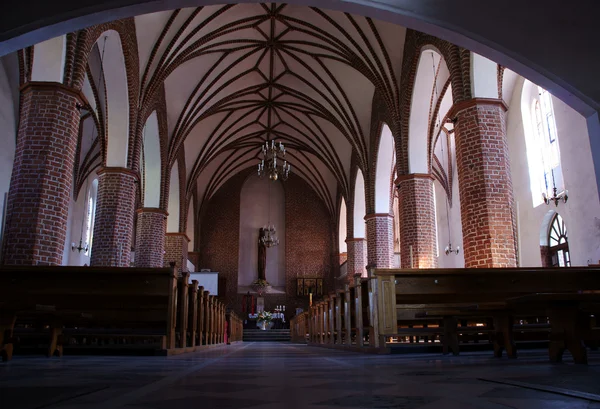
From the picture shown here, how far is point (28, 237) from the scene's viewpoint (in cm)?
818

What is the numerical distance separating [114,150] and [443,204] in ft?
50.9

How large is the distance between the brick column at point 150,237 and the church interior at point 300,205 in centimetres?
7

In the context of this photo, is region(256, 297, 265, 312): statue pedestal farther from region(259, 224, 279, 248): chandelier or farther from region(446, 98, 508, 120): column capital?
region(446, 98, 508, 120): column capital

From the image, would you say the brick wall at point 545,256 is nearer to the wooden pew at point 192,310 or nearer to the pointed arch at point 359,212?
the pointed arch at point 359,212

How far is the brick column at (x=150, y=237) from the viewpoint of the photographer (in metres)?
16.4

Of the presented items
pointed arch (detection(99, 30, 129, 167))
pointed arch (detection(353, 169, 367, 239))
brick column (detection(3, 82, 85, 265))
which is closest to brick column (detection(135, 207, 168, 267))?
pointed arch (detection(99, 30, 129, 167))

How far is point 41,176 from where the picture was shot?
8438 mm

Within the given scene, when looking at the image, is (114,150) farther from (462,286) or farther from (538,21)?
(538,21)

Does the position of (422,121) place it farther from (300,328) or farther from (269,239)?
(269,239)

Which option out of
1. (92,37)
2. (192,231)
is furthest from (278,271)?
(92,37)

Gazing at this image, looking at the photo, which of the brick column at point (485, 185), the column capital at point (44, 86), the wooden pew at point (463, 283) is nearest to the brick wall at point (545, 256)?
the brick column at point (485, 185)

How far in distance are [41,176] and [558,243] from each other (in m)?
14.3

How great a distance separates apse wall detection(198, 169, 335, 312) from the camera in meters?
27.6

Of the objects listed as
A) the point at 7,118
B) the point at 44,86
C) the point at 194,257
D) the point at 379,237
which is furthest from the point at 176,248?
the point at 44,86
